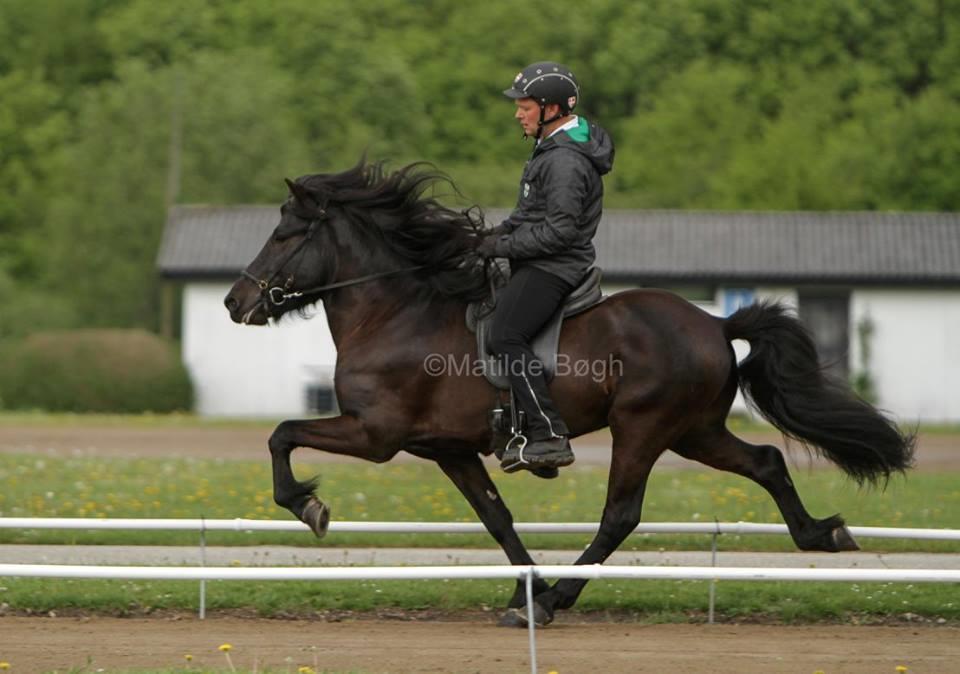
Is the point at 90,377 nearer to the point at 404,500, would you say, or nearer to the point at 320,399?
the point at 320,399

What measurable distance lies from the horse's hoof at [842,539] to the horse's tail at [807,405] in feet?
1.27

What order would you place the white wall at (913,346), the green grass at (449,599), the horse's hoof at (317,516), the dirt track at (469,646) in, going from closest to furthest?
1. the dirt track at (469,646)
2. the horse's hoof at (317,516)
3. the green grass at (449,599)
4. the white wall at (913,346)

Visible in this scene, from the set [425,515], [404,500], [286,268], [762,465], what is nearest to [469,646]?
[762,465]

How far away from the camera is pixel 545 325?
9086 millimetres

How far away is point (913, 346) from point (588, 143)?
24957mm

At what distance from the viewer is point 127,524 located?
Answer: 9227 millimetres

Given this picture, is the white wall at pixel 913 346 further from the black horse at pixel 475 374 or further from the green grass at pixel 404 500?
the black horse at pixel 475 374

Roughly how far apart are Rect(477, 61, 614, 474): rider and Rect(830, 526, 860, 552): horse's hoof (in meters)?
1.70

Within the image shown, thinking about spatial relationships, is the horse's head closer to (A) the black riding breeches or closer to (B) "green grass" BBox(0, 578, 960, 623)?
(A) the black riding breeches

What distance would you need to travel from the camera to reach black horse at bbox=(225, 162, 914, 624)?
906cm

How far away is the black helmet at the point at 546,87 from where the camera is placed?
906cm

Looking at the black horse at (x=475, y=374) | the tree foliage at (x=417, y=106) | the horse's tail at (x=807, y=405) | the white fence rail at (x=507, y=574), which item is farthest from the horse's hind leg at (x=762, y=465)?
the tree foliage at (x=417, y=106)

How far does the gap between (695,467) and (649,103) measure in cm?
4828

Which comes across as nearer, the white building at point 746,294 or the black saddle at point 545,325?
the black saddle at point 545,325
